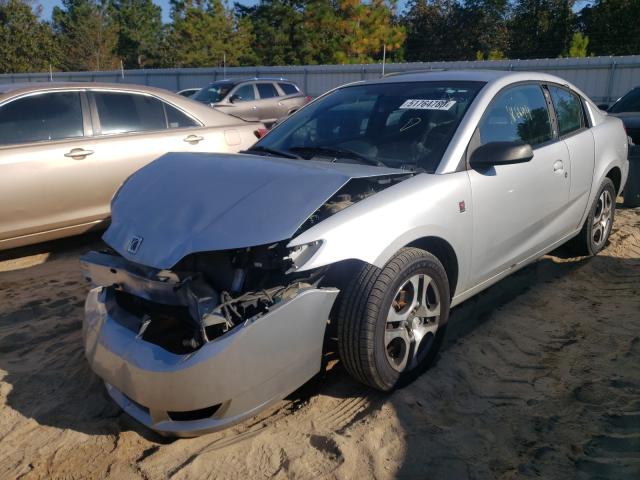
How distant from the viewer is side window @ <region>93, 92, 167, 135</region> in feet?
17.3

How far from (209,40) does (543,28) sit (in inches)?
901

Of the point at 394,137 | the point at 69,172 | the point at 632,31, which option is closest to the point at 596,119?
the point at 394,137

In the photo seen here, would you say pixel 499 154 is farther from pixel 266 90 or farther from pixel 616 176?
pixel 266 90

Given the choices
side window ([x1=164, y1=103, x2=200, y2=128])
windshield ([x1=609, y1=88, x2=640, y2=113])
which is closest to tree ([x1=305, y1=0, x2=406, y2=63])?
windshield ([x1=609, y1=88, x2=640, y2=113])

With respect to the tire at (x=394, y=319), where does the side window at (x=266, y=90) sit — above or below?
above

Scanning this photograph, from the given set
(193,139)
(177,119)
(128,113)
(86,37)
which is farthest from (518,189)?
(86,37)

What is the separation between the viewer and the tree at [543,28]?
32.6 meters

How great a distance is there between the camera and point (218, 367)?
228 cm

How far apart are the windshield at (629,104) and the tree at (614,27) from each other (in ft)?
73.6

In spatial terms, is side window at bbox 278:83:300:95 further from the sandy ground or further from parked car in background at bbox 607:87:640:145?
the sandy ground

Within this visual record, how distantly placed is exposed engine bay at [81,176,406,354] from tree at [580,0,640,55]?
1200 inches

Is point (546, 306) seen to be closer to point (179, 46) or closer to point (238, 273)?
point (238, 273)

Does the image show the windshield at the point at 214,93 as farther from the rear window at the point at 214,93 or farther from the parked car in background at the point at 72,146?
the parked car in background at the point at 72,146

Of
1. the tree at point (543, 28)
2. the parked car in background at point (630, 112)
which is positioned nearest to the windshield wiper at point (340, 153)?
the parked car in background at point (630, 112)
